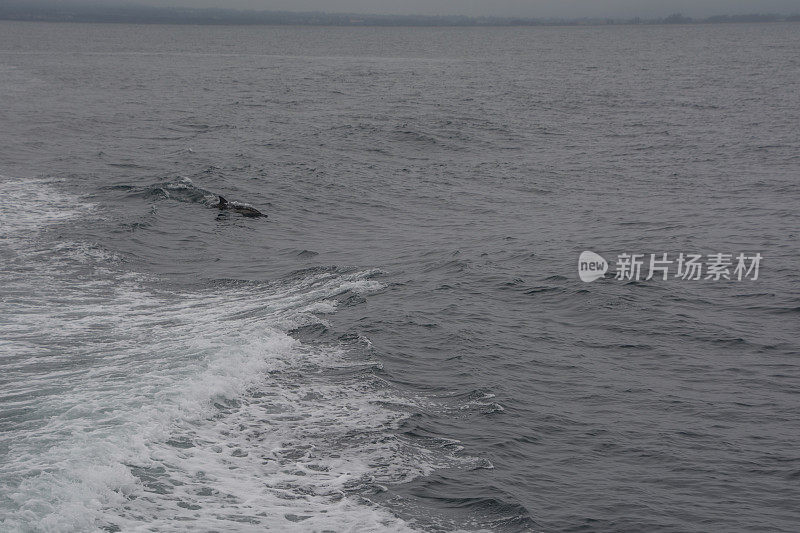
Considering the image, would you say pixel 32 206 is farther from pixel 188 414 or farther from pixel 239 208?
pixel 188 414

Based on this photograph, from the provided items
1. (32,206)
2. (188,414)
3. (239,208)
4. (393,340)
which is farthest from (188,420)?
(32,206)

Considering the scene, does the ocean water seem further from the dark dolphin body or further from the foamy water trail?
the dark dolphin body

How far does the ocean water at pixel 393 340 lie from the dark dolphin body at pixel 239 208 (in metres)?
0.43

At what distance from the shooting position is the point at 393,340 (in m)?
18.6

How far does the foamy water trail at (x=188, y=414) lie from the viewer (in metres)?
11.8

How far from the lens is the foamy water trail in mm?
11789

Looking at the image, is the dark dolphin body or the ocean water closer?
the ocean water

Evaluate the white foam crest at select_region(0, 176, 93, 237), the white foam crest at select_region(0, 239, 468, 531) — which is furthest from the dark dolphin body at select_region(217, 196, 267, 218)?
the white foam crest at select_region(0, 239, 468, 531)

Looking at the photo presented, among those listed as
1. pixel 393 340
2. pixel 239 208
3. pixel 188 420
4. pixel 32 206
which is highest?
pixel 239 208

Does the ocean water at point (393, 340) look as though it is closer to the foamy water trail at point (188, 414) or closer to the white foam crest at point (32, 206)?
the foamy water trail at point (188, 414)

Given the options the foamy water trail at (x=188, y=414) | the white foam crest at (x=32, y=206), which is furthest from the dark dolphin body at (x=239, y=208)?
the foamy water trail at (x=188, y=414)

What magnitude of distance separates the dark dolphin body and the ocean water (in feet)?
1.42

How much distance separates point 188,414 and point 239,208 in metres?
16.8

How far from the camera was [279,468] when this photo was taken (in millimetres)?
13055
